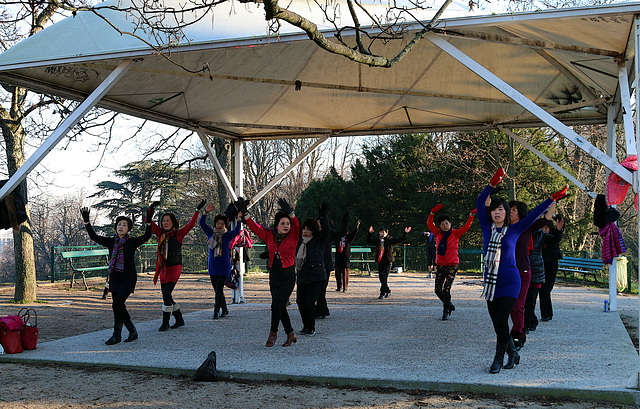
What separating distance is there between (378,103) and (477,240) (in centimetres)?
1745

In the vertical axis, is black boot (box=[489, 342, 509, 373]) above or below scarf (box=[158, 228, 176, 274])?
below

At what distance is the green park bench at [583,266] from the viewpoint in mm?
17902

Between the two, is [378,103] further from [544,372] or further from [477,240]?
[477,240]

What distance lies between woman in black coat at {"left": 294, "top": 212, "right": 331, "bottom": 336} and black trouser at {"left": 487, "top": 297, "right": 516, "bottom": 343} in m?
2.93

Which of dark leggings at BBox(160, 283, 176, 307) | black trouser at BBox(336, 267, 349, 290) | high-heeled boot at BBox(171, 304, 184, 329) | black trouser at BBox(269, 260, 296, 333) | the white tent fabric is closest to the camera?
the white tent fabric

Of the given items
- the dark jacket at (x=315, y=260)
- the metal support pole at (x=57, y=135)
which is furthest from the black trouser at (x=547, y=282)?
the metal support pole at (x=57, y=135)

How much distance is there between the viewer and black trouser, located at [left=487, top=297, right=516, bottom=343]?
579cm

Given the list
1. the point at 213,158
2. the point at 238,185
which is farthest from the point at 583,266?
the point at 213,158

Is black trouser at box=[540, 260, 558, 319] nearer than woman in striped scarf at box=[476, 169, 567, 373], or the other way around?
woman in striped scarf at box=[476, 169, 567, 373]

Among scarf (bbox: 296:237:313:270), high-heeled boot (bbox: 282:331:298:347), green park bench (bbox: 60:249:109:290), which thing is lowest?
high-heeled boot (bbox: 282:331:298:347)

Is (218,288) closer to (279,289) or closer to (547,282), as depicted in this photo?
(279,289)

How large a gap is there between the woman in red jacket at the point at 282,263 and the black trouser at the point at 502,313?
2.61m

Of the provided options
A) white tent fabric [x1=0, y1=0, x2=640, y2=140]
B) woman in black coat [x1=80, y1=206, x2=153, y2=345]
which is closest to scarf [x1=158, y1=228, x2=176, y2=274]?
woman in black coat [x1=80, y1=206, x2=153, y2=345]

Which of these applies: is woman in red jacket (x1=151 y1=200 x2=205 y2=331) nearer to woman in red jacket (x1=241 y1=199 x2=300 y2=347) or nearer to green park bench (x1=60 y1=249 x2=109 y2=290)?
woman in red jacket (x1=241 y1=199 x2=300 y2=347)
